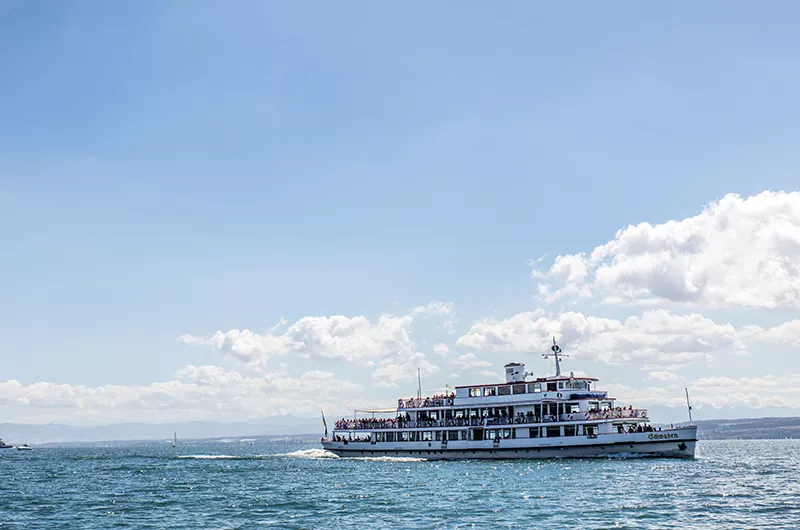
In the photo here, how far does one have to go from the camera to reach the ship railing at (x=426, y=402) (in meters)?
81.1

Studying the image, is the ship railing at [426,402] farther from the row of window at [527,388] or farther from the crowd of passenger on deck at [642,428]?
the crowd of passenger on deck at [642,428]

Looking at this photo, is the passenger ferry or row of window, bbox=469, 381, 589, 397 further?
row of window, bbox=469, 381, 589, 397

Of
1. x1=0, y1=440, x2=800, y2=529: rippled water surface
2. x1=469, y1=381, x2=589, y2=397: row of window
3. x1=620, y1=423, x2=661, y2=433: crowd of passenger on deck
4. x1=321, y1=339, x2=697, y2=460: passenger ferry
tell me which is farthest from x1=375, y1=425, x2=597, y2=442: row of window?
x1=469, y1=381, x2=589, y2=397: row of window

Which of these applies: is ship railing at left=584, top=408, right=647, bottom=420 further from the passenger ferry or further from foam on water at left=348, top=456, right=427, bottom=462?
foam on water at left=348, top=456, right=427, bottom=462

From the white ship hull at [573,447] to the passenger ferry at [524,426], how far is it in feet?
0.31

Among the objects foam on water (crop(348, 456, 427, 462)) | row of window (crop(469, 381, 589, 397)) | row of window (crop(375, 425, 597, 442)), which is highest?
row of window (crop(469, 381, 589, 397))

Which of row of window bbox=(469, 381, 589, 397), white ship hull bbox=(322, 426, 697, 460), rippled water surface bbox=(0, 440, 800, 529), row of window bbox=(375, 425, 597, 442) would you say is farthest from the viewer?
row of window bbox=(469, 381, 589, 397)

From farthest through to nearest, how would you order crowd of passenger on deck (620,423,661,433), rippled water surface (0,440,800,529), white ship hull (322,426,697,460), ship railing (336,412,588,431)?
ship railing (336,412,588,431)
crowd of passenger on deck (620,423,661,433)
white ship hull (322,426,697,460)
rippled water surface (0,440,800,529)

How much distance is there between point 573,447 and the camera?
70375 mm

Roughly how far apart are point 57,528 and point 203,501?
11.7 meters

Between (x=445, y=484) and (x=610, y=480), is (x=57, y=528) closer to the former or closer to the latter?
(x=445, y=484)

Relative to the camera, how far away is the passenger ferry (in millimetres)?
68938

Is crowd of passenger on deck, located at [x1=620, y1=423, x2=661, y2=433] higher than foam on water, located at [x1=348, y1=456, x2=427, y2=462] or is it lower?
higher

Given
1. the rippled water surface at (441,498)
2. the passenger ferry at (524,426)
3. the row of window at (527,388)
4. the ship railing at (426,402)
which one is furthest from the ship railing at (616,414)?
the ship railing at (426,402)
